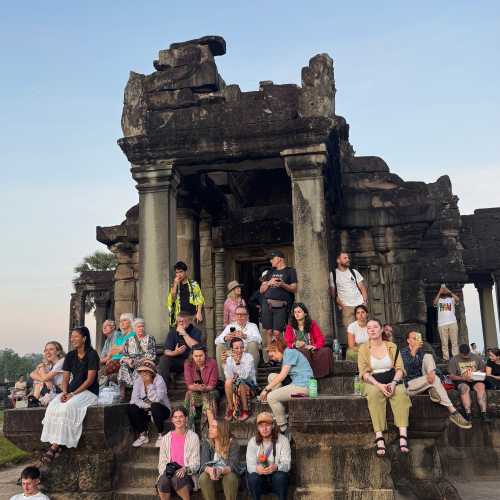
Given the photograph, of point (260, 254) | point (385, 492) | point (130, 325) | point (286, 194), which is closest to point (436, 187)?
point (286, 194)

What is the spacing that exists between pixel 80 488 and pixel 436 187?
13.3 meters

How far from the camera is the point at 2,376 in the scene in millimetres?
82938

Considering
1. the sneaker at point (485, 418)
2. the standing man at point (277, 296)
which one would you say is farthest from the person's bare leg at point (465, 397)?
the standing man at point (277, 296)

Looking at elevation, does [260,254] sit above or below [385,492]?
above

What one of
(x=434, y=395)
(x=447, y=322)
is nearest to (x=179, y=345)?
(x=434, y=395)

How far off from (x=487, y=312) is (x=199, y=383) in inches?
819

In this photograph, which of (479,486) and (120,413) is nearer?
(120,413)

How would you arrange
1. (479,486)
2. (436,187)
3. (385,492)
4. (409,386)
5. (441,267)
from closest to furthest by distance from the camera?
(385,492) < (409,386) < (479,486) < (441,267) < (436,187)

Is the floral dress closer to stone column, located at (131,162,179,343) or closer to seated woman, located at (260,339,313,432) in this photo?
stone column, located at (131,162,179,343)

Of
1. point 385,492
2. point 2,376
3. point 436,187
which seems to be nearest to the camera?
point 385,492

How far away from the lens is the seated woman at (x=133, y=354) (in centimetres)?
789

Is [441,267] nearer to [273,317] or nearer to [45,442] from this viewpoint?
[273,317]

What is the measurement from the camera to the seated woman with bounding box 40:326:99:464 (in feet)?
20.8

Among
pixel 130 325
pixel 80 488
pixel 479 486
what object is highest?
pixel 130 325
